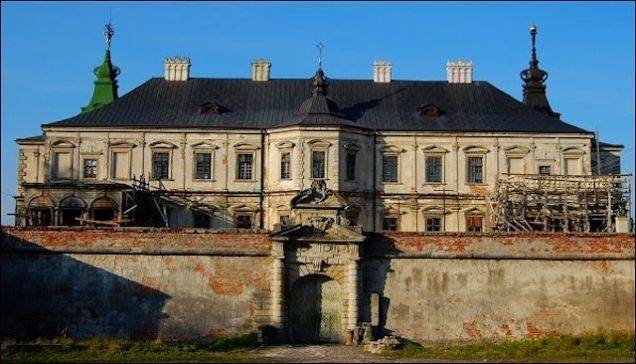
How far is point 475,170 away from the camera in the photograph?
135ft

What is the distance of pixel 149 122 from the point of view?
4131cm

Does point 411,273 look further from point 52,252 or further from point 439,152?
point 439,152

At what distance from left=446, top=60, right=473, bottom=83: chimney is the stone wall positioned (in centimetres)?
1752

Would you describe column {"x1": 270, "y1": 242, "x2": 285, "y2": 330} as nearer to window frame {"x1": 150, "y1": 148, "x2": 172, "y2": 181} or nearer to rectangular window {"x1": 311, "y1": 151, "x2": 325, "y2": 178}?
rectangular window {"x1": 311, "y1": 151, "x2": 325, "y2": 178}

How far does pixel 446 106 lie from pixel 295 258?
1708cm

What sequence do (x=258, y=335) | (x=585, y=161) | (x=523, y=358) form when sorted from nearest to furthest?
(x=523, y=358)
(x=258, y=335)
(x=585, y=161)

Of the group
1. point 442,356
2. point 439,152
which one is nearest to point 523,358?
point 442,356

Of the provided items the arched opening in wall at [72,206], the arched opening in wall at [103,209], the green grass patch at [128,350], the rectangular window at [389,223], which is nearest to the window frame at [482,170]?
the rectangular window at [389,223]

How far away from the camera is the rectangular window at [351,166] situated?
40112mm

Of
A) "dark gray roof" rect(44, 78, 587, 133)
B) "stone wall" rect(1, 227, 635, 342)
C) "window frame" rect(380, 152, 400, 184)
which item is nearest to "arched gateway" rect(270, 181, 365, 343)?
"stone wall" rect(1, 227, 635, 342)

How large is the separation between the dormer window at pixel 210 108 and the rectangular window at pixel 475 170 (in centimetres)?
1092

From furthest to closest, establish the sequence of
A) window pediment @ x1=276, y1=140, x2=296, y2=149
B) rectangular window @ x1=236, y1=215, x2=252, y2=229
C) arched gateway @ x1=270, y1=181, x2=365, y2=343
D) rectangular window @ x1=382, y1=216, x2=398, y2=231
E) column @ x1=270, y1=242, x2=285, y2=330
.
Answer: rectangular window @ x1=236, y1=215, x2=252, y2=229 < rectangular window @ x1=382, y1=216, x2=398, y2=231 < window pediment @ x1=276, y1=140, x2=296, y2=149 < arched gateway @ x1=270, y1=181, x2=365, y2=343 < column @ x1=270, y1=242, x2=285, y2=330

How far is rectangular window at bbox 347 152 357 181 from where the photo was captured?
40.1 metres

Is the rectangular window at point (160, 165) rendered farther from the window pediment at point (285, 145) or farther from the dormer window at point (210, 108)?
the window pediment at point (285, 145)
